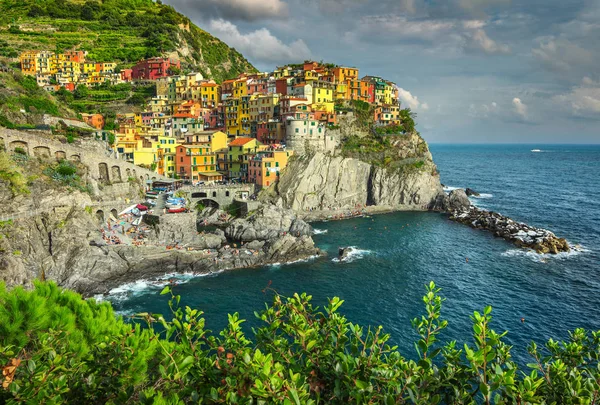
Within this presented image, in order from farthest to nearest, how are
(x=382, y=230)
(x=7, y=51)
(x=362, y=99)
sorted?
(x=7, y=51) → (x=362, y=99) → (x=382, y=230)

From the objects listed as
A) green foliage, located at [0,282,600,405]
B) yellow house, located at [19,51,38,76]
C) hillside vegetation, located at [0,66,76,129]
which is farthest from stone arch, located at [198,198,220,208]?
yellow house, located at [19,51,38,76]

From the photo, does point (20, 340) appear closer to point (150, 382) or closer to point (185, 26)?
point (150, 382)

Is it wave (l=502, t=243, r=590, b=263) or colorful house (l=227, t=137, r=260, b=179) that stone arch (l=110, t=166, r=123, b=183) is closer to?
colorful house (l=227, t=137, r=260, b=179)

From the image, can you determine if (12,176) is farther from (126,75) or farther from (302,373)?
(126,75)

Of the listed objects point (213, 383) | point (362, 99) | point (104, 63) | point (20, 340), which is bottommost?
point (20, 340)

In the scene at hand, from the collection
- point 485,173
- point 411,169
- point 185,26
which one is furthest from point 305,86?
point 485,173

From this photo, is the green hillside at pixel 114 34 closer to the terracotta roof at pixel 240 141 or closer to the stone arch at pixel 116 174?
the terracotta roof at pixel 240 141

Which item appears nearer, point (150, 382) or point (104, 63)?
point (150, 382)

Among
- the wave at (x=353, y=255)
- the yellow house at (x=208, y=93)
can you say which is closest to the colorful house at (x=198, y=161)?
the yellow house at (x=208, y=93)
